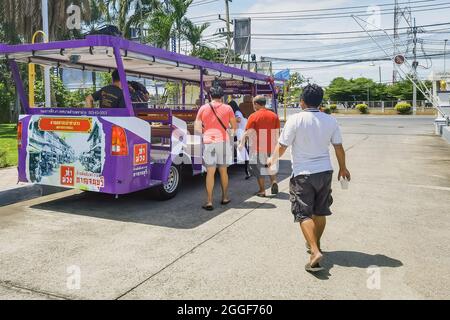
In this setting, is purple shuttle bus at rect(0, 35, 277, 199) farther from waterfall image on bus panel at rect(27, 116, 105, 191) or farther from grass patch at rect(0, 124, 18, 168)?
grass patch at rect(0, 124, 18, 168)

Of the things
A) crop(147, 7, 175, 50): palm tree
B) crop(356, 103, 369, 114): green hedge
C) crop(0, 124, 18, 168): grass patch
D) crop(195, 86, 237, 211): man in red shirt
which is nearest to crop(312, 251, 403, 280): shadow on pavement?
crop(195, 86, 237, 211): man in red shirt

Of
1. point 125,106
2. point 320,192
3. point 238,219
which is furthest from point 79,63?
point 320,192

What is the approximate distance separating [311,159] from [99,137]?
3.14 m

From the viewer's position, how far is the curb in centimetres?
684

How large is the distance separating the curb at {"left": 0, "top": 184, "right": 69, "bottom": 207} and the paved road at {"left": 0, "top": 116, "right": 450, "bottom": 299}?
249mm

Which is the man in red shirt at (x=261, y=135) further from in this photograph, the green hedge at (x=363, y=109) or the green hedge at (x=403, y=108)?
the green hedge at (x=363, y=109)

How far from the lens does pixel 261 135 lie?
746 cm

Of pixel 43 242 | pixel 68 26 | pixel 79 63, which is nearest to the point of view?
pixel 43 242

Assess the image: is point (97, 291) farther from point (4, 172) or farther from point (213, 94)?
point (4, 172)

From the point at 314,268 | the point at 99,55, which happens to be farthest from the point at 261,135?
the point at 314,268

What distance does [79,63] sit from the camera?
7891 mm

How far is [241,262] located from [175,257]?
0.70m

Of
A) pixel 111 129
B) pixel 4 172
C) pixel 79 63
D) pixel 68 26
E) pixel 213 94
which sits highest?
pixel 68 26
